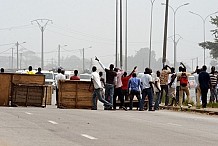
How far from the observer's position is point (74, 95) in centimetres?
3017

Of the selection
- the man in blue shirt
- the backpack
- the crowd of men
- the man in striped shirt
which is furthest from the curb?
the man in blue shirt

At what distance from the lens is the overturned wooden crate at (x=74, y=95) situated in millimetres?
30203

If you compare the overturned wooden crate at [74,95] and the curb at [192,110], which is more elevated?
the overturned wooden crate at [74,95]

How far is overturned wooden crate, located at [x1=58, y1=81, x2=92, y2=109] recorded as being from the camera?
30203 mm

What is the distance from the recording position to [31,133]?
54.6 feet

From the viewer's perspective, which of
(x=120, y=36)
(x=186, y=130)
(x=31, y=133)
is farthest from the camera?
(x=120, y=36)

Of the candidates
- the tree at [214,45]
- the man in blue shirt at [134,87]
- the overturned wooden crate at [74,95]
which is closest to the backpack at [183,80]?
the man in blue shirt at [134,87]

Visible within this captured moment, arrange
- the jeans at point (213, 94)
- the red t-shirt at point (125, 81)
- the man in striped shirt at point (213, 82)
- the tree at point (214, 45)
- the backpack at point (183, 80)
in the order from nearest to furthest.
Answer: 1. the red t-shirt at point (125, 81)
2. the backpack at point (183, 80)
3. the man in striped shirt at point (213, 82)
4. the jeans at point (213, 94)
5. the tree at point (214, 45)

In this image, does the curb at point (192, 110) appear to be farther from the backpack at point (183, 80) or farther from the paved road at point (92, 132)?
the paved road at point (92, 132)

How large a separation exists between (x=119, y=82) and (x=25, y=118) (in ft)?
31.7

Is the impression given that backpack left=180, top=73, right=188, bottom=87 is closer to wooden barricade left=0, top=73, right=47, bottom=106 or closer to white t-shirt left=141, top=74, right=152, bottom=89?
white t-shirt left=141, top=74, right=152, bottom=89

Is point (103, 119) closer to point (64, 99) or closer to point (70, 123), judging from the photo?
point (70, 123)

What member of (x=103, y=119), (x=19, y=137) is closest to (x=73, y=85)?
(x=103, y=119)

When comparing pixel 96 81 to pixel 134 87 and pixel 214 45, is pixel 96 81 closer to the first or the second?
pixel 134 87
